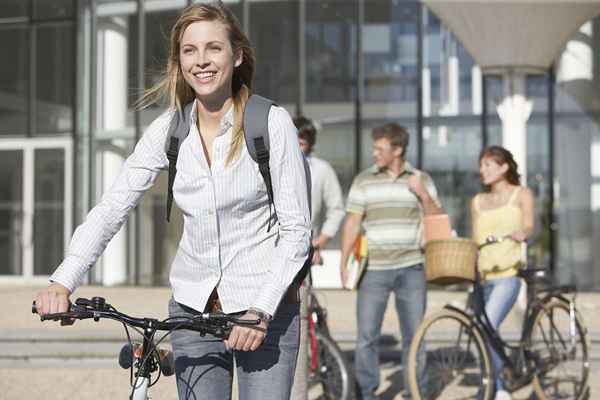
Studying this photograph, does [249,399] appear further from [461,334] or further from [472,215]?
[472,215]

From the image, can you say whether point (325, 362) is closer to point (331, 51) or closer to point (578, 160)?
point (578, 160)

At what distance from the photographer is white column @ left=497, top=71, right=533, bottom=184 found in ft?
41.7

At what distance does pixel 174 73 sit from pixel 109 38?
16.4 m

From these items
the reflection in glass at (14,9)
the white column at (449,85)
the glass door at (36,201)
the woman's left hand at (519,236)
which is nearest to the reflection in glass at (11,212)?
the glass door at (36,201)

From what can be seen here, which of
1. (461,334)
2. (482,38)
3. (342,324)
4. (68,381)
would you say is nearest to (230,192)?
(461,334)

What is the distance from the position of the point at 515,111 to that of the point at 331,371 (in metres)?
6.62

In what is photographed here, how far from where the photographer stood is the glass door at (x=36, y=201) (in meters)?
19.1

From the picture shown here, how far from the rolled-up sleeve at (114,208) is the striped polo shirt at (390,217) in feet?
13.6

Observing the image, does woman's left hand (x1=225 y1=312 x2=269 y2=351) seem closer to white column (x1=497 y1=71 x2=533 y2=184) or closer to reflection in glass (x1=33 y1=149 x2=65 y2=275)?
white column (x1=497 y1=71 x2=533 y2=184)

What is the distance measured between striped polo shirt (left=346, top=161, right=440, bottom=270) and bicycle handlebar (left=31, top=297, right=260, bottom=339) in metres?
4.31

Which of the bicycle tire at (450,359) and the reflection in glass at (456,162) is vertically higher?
the reflection in glass at (456,162)

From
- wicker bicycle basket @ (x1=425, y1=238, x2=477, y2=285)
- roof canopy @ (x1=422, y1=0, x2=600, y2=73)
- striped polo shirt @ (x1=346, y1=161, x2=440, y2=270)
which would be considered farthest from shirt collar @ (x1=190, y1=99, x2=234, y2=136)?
roof canopy @ (x1=422, y1=0, x2=600, y2=73)

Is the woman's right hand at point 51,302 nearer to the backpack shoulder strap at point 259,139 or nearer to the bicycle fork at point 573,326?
the backpack shoulder strap at point 259,139

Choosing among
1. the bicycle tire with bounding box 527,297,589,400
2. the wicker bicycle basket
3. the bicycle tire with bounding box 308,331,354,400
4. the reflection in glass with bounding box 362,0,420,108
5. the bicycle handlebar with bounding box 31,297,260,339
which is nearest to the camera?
the bicycle handlebar with bounding box 31,297,260,339
